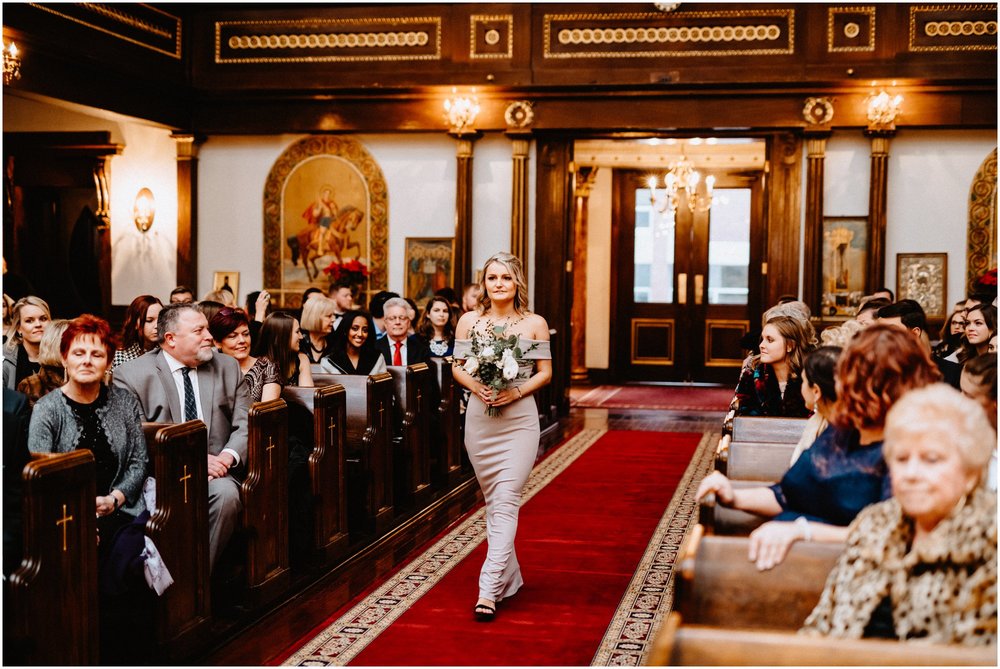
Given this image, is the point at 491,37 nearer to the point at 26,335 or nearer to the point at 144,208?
the point at 144,208

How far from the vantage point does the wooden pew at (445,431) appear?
763cm

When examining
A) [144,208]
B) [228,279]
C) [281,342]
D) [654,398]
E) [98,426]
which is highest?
[144,208]

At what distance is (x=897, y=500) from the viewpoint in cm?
243

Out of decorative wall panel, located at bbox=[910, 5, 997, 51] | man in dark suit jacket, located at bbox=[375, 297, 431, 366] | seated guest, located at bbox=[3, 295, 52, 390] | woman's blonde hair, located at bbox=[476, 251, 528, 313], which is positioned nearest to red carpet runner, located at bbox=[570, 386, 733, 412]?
decorative wall panel, located at bbox=[910, 5, 997, 51]

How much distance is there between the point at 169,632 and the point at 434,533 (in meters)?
2.47

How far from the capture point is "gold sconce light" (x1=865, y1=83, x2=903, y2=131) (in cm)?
1066

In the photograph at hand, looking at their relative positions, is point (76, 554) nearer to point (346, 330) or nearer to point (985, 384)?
point (985, 384)

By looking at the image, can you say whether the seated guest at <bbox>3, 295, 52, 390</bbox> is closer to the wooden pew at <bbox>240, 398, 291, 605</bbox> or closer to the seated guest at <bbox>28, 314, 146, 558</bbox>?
the wooden pew at <bbox>240, 398, 291, 605</bbox>

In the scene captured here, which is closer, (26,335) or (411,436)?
(26,335)

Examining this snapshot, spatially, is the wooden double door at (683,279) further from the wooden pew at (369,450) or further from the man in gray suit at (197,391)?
the man in gray suit at (197,391)

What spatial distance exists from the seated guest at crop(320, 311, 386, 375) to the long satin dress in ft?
8.26

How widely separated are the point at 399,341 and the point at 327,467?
7.97 feet

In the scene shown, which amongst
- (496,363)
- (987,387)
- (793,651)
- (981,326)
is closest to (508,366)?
(496,363)

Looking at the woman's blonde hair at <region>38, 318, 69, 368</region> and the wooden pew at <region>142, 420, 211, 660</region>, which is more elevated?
the woman's blonde hair at <region>38, 318, 69, 368</region>
